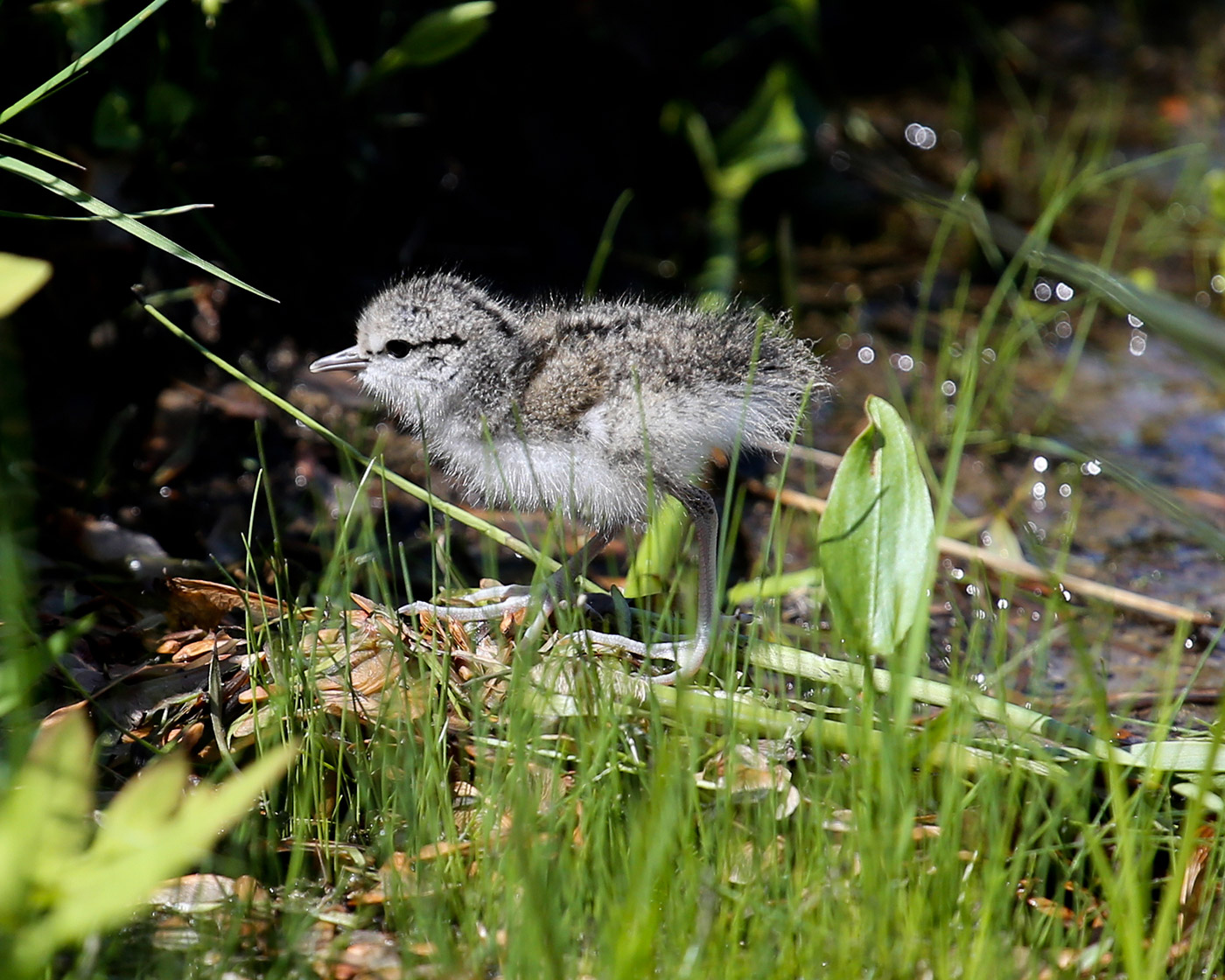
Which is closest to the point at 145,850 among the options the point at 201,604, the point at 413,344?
the point at 201,604

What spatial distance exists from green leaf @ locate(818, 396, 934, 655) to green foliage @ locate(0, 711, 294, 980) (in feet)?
4.36

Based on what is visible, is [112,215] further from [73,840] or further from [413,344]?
[73,840]

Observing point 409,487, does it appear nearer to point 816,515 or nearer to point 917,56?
point 816,515

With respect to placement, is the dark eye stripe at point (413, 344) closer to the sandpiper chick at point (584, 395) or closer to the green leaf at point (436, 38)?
the sandpiper chick at point (584, 395)

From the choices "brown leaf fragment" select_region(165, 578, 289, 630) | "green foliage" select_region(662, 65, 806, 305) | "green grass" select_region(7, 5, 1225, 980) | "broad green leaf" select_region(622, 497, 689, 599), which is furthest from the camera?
"green foliage" select_region(662, 65, 806, 305)

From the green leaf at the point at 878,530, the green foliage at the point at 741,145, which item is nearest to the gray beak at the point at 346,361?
the green leaf at the point at 878,530

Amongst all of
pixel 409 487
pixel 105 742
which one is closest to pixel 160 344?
pixel 409 487

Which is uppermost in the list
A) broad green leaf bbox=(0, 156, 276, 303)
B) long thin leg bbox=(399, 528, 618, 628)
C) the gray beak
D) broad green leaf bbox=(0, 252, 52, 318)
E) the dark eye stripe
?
broad green leaf bbox=(0, 156, 276, 303)

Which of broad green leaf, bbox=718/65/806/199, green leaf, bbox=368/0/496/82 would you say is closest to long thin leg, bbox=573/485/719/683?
green leaf, bbox=368/0/496/82

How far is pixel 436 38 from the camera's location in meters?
3.65

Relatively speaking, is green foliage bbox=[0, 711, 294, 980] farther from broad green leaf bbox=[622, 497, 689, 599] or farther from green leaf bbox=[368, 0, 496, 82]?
green leaf bbox=[368, 0, 496, 82]

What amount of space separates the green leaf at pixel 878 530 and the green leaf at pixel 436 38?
6.00ft

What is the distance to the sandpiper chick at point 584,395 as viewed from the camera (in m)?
2.59

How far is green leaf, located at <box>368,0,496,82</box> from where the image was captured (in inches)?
142
